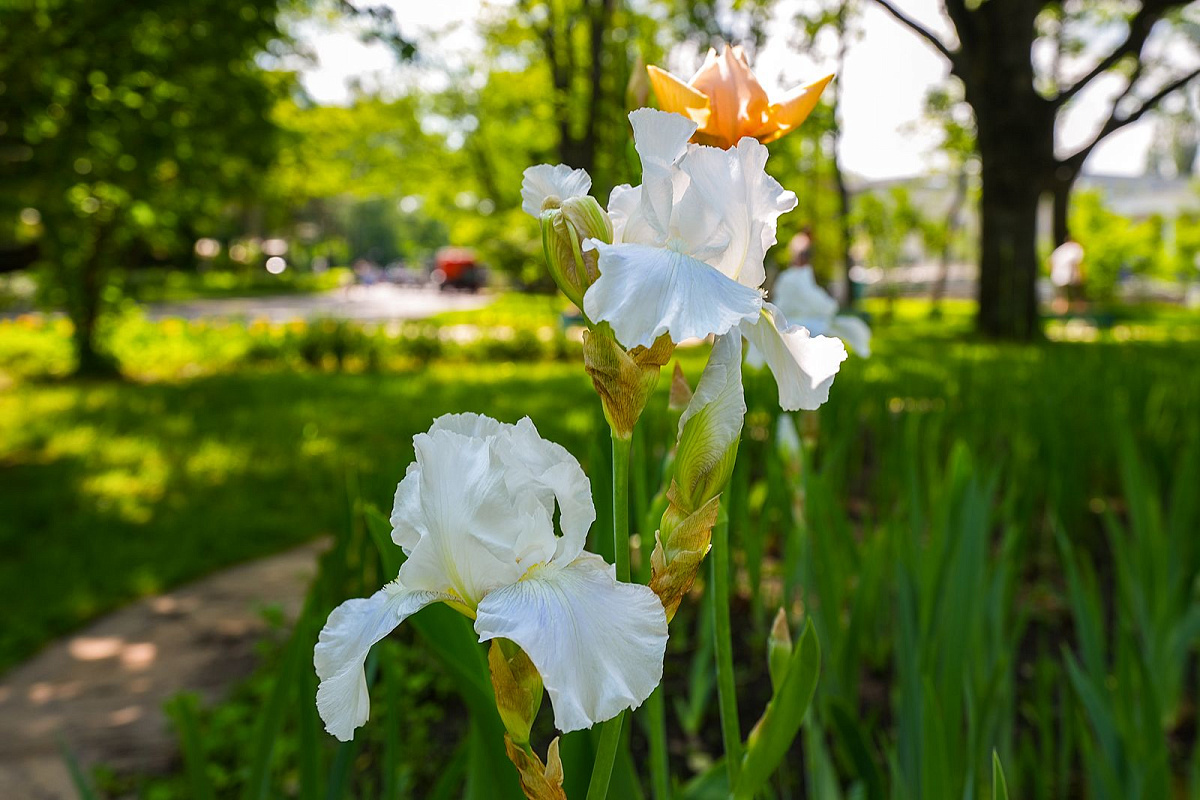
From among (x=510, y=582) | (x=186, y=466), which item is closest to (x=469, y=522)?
(x=510, y=582)

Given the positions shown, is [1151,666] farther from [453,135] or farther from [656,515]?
[453,135]

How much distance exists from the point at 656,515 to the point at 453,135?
14476mm

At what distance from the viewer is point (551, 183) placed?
1.86 feet

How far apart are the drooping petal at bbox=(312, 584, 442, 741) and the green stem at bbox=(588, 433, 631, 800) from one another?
0.12 meters

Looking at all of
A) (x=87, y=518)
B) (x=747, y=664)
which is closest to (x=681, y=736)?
(x=747, y=664)

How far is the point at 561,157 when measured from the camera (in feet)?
27.0

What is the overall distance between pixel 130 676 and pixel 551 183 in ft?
7.01

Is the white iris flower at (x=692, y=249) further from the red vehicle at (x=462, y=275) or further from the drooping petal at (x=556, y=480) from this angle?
the red vehicle at (x=462, y=275)

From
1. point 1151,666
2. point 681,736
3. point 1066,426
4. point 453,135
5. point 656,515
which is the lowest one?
point 681,736

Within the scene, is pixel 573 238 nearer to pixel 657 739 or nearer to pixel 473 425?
pixel 473 425

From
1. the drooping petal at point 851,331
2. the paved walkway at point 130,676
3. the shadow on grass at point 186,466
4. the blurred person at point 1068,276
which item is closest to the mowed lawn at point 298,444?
the shadow on grass at point 186,466

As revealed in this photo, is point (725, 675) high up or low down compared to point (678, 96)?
down

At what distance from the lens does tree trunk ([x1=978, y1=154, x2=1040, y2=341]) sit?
25.4 feet

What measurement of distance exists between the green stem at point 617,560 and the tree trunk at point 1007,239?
7967mm
